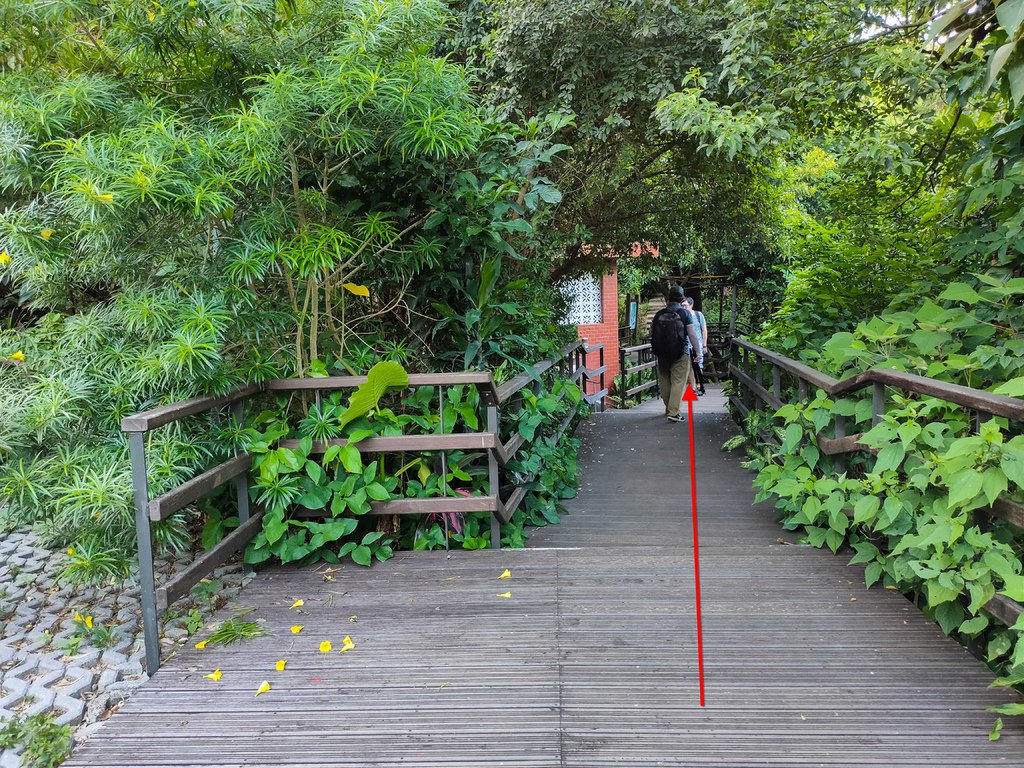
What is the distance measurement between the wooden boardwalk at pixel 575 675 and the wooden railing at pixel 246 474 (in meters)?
0.26

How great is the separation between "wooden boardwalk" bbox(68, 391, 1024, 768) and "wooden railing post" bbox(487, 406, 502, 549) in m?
0.12

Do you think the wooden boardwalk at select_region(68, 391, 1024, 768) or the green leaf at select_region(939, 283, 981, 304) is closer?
the wooden boardwalk at select_region(68, 391, 1024, 768)

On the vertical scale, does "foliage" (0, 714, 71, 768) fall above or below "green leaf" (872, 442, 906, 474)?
below

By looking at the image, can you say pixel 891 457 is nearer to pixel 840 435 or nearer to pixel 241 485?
pixel 840 435

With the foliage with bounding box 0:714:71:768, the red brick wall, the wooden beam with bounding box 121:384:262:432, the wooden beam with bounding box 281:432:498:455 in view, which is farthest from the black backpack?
the foliage with bounding box 0:714:71:768

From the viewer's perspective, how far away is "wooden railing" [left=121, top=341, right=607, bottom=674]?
2820 millimetres

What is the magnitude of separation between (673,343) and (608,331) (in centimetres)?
714

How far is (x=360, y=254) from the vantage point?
4.06 m

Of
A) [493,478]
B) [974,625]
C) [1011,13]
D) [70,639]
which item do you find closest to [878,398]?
[974,625]

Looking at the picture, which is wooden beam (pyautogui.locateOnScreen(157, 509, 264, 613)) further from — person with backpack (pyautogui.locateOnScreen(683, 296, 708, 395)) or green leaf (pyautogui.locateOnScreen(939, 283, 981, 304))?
person with backpack (pyautogui.locateOnScreen(683, 296, 708, 395))

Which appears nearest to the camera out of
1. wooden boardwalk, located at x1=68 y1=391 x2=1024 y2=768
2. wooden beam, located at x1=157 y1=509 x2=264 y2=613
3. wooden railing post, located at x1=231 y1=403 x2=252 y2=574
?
wooden boardwalk, located at x1=68 y1=391 x2=1024 y2=768

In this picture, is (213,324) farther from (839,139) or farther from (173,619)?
(839,139)

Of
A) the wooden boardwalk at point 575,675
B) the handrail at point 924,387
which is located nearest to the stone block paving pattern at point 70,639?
the wooden boardwalk at point 575,675

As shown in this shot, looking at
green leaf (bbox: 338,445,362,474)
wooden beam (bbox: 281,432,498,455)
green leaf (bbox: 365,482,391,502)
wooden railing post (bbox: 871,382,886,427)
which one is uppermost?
wooden railing post (bbox: 871,382,886,427)
